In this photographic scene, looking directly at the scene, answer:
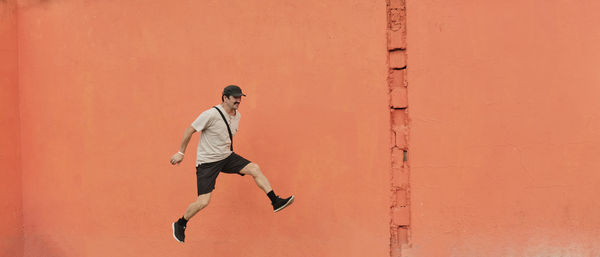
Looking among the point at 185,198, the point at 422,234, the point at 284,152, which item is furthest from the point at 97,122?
the point at 422,234

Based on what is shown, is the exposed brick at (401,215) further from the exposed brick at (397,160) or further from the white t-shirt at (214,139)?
the white t-shirt at (214,139)

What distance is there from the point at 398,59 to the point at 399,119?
59cm

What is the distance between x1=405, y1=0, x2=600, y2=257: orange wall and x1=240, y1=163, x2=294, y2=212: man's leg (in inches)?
52.5

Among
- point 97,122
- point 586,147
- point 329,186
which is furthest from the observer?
point 97,122

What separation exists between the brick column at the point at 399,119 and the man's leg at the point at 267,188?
1177mm

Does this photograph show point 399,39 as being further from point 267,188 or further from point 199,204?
point 199,204

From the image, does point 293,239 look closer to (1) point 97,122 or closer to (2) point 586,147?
(1) point 97,122

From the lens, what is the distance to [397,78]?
5488 millimetres

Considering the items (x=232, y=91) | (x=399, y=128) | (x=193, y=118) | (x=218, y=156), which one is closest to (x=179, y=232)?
(x=218, y=156)

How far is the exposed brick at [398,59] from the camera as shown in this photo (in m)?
5.45

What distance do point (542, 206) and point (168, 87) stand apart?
389 cm

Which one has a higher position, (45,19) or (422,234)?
(45,19)

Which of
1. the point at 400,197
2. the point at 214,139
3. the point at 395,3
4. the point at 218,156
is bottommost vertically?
the point at 400,197

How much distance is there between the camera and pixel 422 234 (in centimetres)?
544
